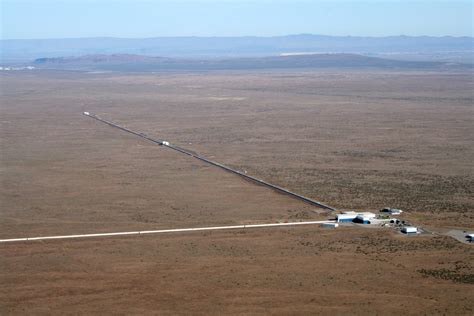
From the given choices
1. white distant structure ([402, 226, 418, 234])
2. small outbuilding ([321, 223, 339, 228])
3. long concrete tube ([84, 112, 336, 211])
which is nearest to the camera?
white distant structure ([402, 226, 418, 234])

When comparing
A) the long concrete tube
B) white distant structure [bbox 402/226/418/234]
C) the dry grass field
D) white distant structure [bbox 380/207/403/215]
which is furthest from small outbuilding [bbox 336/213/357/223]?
white distant structure [bbox 402/226/418/234]

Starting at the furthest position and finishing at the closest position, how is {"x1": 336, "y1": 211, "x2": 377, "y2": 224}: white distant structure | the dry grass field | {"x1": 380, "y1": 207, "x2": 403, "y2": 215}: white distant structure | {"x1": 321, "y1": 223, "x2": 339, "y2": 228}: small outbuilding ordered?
{"x1": 380, "y1": 207, "x2": 403, "y2": 215}: white distant structure < {"x1": 336, "y1": 211, "x2": 377, "y2": 224}: white distant structure < {"x1": 321, "y1": 223, "x2": 339, "y2": 228}: small outbuilding < the dry grass field

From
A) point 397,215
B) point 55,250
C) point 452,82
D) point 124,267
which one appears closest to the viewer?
point 124,267

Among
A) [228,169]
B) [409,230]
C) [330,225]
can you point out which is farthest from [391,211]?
[228,169]

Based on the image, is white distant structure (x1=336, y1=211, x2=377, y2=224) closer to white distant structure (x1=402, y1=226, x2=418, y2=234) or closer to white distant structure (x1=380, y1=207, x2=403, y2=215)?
white distant structure (x1=380, y1=207, x2=403, y2=215)

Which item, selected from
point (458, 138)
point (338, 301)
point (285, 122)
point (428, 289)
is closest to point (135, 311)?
point (338, 301)

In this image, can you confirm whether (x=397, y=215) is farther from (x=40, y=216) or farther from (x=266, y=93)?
(x=266, y=93)

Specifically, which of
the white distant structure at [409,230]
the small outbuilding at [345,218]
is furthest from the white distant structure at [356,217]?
the white distant structure at [409,230]

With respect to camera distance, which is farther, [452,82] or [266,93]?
[452,82]
